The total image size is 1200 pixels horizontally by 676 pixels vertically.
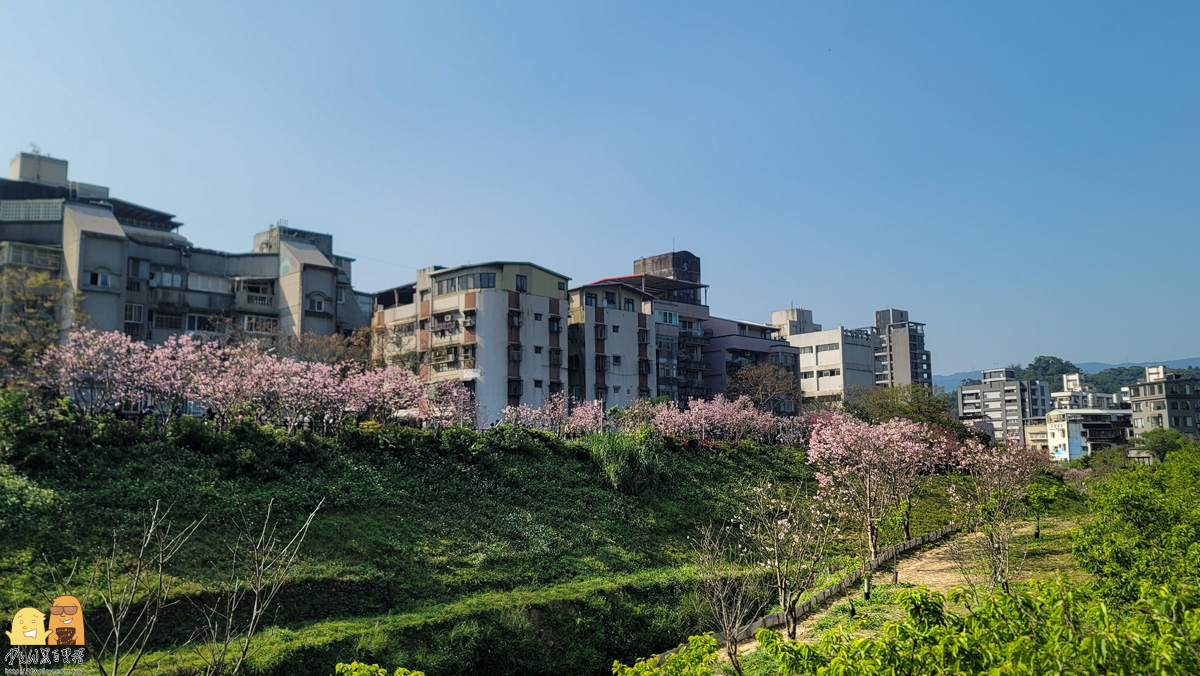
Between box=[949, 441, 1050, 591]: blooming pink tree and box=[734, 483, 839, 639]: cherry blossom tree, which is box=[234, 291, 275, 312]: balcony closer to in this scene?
box=[734, 483, 839, 639]: cherry blossom tree

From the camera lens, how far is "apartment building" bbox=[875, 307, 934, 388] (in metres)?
120

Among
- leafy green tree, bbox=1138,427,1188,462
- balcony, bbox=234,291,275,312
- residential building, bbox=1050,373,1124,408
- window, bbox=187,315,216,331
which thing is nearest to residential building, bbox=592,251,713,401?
balcony, bbox=234,291,275,312

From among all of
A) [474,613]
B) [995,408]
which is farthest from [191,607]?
[995,408]

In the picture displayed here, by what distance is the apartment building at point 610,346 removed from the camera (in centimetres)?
5988

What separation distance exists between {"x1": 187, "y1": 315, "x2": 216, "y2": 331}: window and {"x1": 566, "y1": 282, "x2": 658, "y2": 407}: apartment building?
24743 millimetres

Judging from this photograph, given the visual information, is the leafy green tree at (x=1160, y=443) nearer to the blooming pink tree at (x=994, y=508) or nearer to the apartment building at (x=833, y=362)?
the apartment building at (x=833, y=362)

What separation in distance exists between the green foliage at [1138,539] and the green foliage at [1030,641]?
5554 mm

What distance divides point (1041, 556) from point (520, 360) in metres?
34.5

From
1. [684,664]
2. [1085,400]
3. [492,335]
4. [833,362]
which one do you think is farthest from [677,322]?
[1085,400]

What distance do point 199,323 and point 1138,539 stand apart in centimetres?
5409

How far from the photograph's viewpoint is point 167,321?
53.6 meters

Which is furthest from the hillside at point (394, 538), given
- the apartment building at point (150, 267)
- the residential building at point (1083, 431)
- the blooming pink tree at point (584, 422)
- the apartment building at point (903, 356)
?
the apartment building at point (903, 356)

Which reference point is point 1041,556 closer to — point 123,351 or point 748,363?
point 123,351

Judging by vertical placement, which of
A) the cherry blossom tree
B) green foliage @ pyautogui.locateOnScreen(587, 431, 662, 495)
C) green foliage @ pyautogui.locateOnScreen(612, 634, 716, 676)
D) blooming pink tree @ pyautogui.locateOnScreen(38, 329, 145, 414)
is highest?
blooming pink tree @ pyautogui.locateOnScreen(38, 329, 145, 414)
